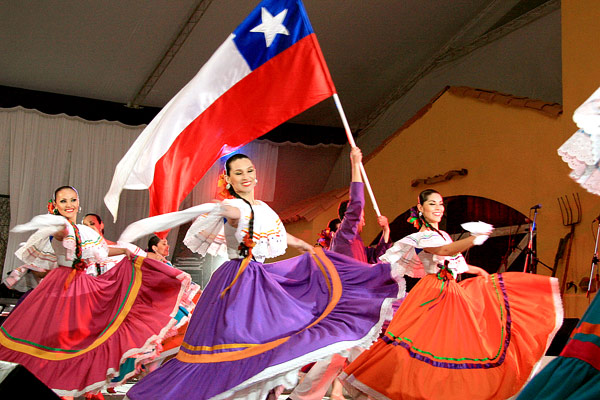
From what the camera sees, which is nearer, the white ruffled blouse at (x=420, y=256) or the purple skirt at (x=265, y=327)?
the purple skirt at (x=265, y=327)

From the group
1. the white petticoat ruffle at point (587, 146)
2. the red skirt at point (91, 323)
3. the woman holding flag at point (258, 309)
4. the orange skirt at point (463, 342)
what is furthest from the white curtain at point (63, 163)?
the white petticoat ruffle at point (587, 146)

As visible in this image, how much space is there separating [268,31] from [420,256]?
6.46ft

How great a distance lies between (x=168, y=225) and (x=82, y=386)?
66.7 inches

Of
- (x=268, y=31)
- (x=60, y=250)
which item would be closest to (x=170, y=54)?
→ (x=268, y=31)

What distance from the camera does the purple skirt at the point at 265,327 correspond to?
2939mm

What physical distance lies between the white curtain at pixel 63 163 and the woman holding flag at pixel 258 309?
8063mm

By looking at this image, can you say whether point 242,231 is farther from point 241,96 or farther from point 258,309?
point 241,96

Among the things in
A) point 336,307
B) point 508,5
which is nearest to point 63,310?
point 336,307

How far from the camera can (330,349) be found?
9.78ft

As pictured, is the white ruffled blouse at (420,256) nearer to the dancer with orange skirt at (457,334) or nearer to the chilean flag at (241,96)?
the dancer with orange skirt at (457,334)

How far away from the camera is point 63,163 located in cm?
1170

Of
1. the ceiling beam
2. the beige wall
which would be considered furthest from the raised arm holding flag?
the ceiling beam

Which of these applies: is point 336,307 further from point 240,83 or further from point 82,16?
point 82,16

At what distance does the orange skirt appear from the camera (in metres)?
3.36
